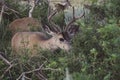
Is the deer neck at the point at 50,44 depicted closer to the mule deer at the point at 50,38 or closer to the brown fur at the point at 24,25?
the mule deer at the point at 50,38

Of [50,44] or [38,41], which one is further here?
[38,41]

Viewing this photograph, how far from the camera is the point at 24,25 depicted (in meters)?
9.78

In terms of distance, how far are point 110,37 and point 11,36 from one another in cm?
381

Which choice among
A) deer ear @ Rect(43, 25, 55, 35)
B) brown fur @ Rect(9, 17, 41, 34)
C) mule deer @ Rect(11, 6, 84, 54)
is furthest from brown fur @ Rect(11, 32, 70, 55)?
brown fur @ Rect(9, 17, 41, 34)

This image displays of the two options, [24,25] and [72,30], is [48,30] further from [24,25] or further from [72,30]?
[24,25]

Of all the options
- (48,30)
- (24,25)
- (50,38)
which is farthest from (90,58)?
(24,25)

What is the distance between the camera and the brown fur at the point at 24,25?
31.2ft

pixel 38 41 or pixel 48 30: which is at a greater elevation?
pixel 48 30

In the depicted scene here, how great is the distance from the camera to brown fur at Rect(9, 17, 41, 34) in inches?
374

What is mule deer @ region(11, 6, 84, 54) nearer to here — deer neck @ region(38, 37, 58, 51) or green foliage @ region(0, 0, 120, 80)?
deer neck @ region(38, 37, 58, 51)

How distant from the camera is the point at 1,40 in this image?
8.15 m

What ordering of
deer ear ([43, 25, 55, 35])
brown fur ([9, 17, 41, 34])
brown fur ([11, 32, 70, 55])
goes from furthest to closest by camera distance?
brown fur ([9, 17, 41, 34]) → deer ear ([43, 25, 55, 35]) → brown fur ([11, 32, 70, 55])

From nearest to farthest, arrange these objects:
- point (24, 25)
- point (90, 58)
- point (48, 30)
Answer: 1. point (90, 58)
2. point (48, 30)
3. point (24, 25)

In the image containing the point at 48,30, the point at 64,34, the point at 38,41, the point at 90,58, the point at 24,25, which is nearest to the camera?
the point at 90,58
